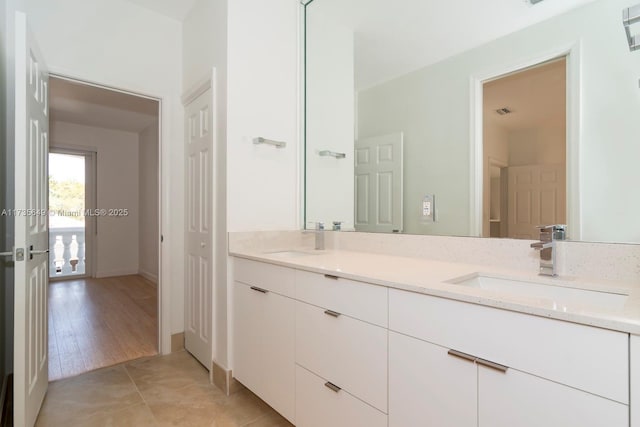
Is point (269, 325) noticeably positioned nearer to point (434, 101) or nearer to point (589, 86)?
point (434, 101)

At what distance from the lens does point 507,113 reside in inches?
56.3

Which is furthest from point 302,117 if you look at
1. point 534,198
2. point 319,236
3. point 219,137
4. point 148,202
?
point 148,202

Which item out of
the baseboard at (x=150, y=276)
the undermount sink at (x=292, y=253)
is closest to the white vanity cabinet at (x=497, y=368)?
the undermount sink at (x=292, y=253)

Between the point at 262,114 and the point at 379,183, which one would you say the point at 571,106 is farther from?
the point at 262,114

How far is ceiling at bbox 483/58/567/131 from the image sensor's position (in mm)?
1280

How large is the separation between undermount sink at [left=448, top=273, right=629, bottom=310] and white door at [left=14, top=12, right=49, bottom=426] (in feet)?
5.91

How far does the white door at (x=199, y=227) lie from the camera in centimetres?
220

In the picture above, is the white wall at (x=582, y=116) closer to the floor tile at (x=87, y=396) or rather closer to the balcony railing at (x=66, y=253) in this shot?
the floor tile at (x=87, y=396)

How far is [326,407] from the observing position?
1.36 metres

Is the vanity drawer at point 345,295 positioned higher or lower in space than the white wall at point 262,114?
lower

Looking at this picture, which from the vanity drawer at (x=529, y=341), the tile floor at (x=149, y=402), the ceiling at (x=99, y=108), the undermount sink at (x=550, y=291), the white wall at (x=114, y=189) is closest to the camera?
the vanity drawer at (x=529, y=341)

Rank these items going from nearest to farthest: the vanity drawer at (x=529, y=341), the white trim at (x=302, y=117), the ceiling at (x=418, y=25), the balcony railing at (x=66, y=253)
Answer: the vanity drawer at (x=529, y=341)
the ceiling at (x=418, y=25)
the white trim at (x=302, y=117)
the balcony railing at (x=66, y=253)

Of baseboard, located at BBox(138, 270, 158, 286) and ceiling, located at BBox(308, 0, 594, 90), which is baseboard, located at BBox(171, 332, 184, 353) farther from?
baseboard, located at BBox(138, 270, 158, 286)

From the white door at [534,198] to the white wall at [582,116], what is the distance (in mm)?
75
